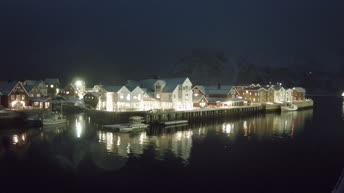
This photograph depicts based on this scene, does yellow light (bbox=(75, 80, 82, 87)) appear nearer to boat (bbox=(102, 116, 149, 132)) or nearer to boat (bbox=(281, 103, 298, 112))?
boat (bbox=(102, 116, 149, 132))

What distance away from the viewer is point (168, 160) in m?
37.9

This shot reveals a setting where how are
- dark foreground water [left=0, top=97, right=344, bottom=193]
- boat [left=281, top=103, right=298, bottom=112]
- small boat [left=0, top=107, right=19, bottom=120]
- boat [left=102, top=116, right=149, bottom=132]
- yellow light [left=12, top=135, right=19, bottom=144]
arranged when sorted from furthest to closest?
1. boat [left=281, top=103, right=298, bottom=112]
2. small boat [left=0, top=107, right=19, bottom=120]
3. boat [left=102, top=116, right=149, bottom=132]
4. yellow light [left=12, top=135, right=19, bottom=144]
5. dark foreground water [left=0, top=97, right=344, bottom=193]

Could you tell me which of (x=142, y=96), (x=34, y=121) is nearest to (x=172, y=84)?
(x=142, y=96)

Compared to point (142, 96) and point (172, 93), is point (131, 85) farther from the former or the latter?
point (172, 93)

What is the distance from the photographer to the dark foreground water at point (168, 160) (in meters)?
29.8

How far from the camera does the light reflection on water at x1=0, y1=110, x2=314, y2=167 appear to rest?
4212 cm

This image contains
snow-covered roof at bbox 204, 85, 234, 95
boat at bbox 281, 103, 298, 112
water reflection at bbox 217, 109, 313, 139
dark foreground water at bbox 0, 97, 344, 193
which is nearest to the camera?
dark foreground water at bbox 0, 97, 344, 193

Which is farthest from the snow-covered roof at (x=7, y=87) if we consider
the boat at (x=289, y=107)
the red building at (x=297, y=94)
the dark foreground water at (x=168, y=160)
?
the red building at (x=297, y=94)

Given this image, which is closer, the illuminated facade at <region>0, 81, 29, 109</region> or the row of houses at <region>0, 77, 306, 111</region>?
the illuminated facade at <region>0, 81, 29, 109</region>

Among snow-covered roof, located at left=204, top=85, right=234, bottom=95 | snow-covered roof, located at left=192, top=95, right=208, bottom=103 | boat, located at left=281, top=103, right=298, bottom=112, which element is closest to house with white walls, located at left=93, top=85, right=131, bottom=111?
snow-covered roof, located at left=192, top=95, right=208, bottom=103

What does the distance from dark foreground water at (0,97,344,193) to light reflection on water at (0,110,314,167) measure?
130 mm

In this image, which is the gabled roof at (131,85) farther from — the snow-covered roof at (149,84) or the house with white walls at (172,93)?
the house with white walls at (172,93)

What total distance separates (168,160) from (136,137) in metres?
16.0

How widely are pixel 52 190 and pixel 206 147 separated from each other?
79.3 feet
